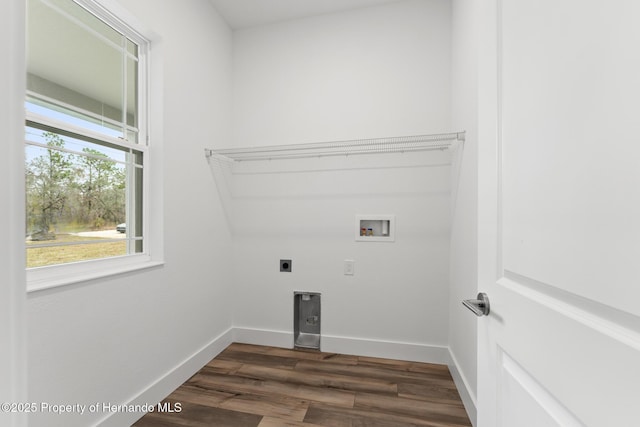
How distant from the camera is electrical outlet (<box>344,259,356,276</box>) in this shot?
2.16 m

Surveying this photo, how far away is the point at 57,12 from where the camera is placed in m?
1.21

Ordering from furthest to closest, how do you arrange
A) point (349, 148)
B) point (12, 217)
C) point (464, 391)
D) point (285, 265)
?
1. point (285, 265)
2. point (349, 148)
3. point (464, 391)
4. point (12, 217)

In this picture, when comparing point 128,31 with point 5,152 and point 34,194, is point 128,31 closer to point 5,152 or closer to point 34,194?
point 34,194

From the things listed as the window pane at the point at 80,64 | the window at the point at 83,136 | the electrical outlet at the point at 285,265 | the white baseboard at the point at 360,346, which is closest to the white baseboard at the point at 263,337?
the white baseboard at the point at 360,346

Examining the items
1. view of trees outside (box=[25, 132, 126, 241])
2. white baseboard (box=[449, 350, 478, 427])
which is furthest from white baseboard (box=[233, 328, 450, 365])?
view of trees outside (box=[25, 132, 126, 241])

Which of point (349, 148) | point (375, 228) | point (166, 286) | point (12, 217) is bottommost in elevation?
point (166, 286)

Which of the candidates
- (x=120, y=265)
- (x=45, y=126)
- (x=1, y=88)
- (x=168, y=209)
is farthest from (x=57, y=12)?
(x=1, y=88)

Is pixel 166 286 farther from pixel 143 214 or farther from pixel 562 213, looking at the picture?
pixel 562 213

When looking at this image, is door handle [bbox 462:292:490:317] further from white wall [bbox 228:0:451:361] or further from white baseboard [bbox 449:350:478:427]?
white wall [bbox 228:0:451:361]

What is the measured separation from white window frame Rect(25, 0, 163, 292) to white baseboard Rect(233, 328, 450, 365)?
1128 millimetres

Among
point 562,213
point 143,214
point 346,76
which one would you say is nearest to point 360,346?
point 143,214

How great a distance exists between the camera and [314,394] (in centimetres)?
166

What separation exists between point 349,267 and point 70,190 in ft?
5.83

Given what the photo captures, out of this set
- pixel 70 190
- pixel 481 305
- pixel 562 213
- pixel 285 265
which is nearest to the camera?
pixel 562 213
